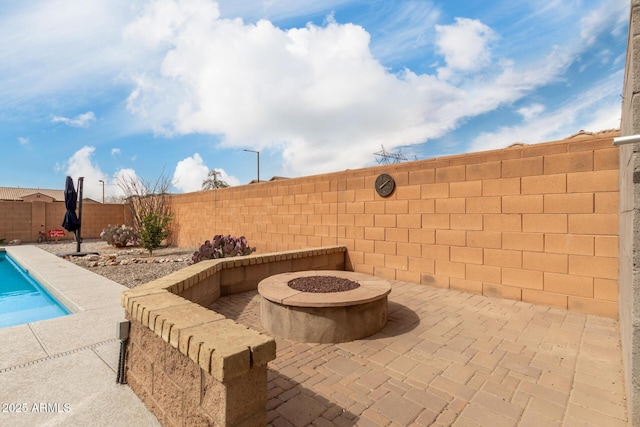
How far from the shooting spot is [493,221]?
507 centimetres

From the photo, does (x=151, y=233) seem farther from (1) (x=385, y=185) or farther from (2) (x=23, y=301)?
(1) (x=385, y=185)

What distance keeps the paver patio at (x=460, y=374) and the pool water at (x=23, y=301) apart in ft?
14.1

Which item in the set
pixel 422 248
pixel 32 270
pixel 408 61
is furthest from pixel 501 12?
pixel 32 270

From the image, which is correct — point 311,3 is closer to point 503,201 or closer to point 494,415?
point 503,201

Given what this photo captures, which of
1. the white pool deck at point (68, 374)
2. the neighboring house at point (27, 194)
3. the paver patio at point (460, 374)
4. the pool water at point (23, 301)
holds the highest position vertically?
the neighboring house at point (27, 194)

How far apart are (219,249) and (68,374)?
4778 mm

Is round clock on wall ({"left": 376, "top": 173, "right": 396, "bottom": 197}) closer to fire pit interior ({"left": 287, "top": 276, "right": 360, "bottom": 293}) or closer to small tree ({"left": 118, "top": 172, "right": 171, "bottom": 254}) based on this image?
fire pit interior ({"left": 287, "top": 276, "right": 360, "bottom": 293})

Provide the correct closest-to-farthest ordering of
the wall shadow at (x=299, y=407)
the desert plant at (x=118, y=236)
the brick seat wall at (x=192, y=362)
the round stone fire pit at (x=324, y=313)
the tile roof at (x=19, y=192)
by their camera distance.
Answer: the brick seat wall at (x=192, y=362) < the wall shadow at (x=299, y=407) < the round stone fire pit at (x=324, y=313) < the desert plant at (x=118, y=236) < the tile roof at (x=19, y=192)

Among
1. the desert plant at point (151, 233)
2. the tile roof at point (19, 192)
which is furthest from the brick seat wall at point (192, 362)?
the tile roof at point (19, 192)

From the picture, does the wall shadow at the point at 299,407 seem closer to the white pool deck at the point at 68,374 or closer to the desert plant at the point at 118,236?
the white pool deck at the point at 68,374

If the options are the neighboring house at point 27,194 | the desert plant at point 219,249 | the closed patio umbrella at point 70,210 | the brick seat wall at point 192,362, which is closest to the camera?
the brick seat wall at point 192,362

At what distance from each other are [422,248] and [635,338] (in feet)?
14.4

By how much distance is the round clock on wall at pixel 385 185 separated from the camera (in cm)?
631

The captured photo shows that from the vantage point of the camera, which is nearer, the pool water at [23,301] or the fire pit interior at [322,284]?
the fire pit interior at [322,284]
